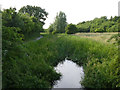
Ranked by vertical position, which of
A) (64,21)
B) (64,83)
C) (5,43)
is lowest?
(64,83)

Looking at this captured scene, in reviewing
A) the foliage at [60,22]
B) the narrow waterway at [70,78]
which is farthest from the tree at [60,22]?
the narrow waterway at [70,78]

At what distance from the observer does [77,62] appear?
10445mm

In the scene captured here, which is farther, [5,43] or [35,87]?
[35,87]

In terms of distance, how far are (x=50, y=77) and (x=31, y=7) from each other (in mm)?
41017

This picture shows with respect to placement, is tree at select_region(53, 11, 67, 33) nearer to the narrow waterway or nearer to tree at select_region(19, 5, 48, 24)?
tree at select_region(19, 5, 48, 24)

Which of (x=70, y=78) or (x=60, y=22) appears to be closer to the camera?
(x=70, y=78)

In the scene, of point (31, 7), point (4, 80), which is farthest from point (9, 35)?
point (31, 7)

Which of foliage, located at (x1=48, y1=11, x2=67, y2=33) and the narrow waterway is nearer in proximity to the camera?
the narrow waterway

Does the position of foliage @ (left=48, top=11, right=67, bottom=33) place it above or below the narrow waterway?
above

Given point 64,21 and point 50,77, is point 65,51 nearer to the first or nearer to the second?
point 50,77

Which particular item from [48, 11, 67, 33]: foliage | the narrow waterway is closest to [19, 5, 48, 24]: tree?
[48, 11, 67, 33]: foliage

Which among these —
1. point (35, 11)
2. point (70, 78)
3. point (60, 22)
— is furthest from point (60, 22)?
point (70, 78)

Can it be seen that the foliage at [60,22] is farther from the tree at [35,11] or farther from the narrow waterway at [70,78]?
the narrow waterway at [70,78]

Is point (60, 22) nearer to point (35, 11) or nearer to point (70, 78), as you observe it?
point (35, 11)
